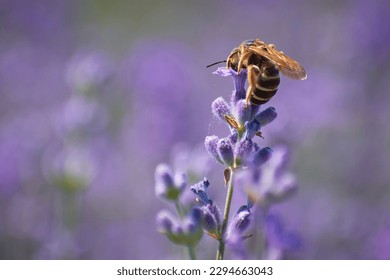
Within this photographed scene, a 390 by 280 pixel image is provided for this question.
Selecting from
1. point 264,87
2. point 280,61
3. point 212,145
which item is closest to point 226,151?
point 212,145

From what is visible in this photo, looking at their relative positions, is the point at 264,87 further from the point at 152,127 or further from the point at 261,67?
the point at 152,127

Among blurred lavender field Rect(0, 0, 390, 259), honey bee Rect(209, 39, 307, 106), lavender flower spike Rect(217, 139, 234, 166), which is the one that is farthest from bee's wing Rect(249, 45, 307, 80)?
blurred lavender field Rect(0, 0, 390, 259)

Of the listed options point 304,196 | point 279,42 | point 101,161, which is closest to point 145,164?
point 101,161

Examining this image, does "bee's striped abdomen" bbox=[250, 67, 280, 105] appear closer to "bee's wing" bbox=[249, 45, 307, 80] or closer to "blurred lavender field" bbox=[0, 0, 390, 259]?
"bee's wing" bbox=[249, 45, 307, 80]

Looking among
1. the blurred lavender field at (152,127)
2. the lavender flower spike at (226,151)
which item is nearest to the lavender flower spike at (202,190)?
the lavender flower spike at (226,151)

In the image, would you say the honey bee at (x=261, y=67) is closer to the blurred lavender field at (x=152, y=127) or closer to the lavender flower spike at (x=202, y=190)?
the lavender flower spike at (x=202, y=190)

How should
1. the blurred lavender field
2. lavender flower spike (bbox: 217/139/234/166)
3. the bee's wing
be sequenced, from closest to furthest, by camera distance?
lavender flower spike (bbox: 217/139/234/166)
the bee's wing
the blurred lavender field

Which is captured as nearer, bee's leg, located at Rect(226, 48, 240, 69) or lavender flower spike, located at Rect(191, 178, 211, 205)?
lavender flower spike, located at Rect(191, 178, 211, 205)
